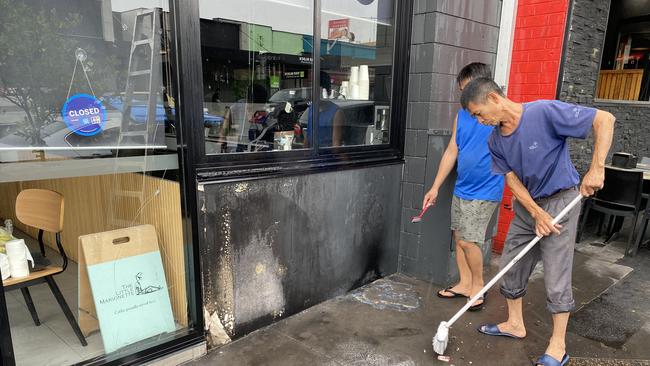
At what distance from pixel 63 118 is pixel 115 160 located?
39 cm

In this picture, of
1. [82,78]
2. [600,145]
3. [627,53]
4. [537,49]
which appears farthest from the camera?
[627,53]

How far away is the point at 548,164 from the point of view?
8.76 ft

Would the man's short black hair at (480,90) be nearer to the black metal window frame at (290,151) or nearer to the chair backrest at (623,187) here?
the black metal window frame at (290,151)

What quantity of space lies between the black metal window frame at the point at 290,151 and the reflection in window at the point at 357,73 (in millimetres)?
80

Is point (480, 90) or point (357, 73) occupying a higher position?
point (357, 73)

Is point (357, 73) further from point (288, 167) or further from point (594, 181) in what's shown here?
point (594, 181)

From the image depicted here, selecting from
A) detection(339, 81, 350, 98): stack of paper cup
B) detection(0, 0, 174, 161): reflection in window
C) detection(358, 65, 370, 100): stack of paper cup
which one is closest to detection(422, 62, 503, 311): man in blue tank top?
detection(358, 65, 370, 100): stack of paper cup

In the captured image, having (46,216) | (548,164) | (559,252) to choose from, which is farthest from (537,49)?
(46,216)

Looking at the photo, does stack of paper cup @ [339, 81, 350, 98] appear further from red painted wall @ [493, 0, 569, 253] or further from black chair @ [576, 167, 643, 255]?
black chair @ [576, 167, 643, 255]

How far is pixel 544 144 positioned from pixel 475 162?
30.3 inches

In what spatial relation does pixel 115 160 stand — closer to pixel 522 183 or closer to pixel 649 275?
pixel 522 183

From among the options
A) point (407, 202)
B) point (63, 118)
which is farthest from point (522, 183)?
point (63, 118)

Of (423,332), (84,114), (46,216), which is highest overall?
(84,114)

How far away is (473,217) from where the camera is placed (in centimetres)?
347
